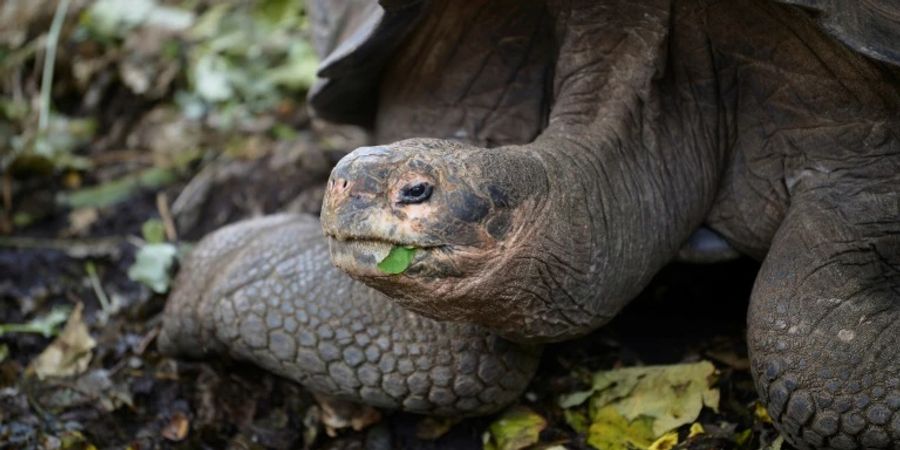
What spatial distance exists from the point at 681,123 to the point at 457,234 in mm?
991

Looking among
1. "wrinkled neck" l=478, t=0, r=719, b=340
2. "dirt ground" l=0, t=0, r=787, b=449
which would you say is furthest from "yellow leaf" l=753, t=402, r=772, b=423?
"wrinkled neck" l=478, t=0, r=719, b=340

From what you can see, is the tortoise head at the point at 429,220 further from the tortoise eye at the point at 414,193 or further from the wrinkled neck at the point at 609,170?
the wrinkled neck at the point at 609,170

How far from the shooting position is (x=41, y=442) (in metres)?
3.00

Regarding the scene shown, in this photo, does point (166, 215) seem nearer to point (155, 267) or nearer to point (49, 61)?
point (155, 267)

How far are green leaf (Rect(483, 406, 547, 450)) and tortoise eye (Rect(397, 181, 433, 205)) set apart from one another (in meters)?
0.97

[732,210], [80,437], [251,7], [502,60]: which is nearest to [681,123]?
[732,210]

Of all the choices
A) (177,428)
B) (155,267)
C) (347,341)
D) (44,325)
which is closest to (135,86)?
(155,267)

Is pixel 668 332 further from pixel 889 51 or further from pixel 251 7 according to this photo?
pixel 251 7

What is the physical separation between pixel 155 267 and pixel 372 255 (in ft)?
6.08

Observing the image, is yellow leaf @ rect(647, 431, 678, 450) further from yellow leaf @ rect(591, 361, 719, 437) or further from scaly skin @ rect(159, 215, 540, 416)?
scaly skin @ rect(159, 215, 540, 416)

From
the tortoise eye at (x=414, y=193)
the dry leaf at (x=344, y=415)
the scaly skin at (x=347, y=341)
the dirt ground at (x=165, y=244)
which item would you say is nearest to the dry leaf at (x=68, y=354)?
the dirt ground at (x=165, y=244)

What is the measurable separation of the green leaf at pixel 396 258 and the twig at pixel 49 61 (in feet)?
10.4

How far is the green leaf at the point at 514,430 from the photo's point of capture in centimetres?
284

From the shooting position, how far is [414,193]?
2.08 meters
